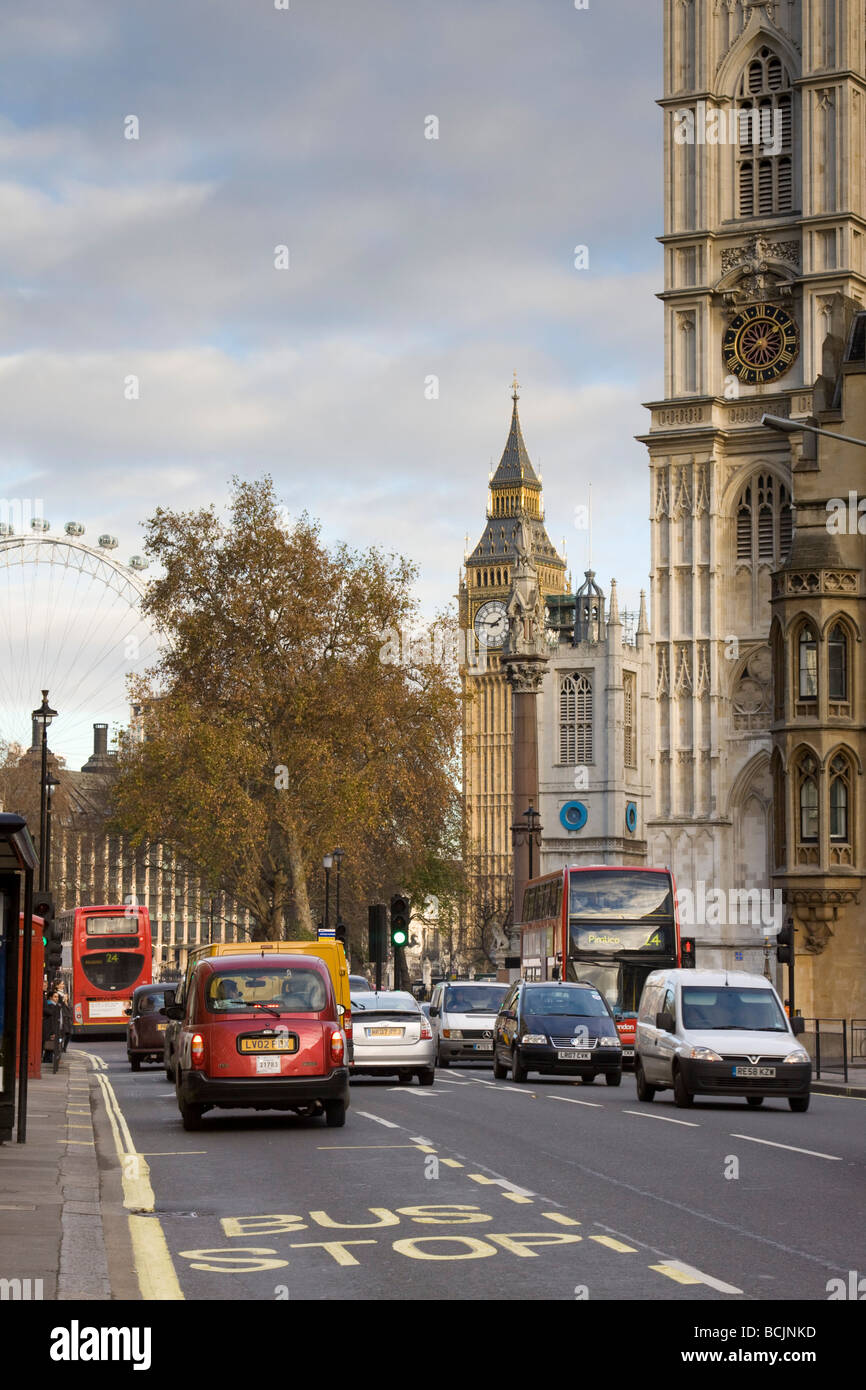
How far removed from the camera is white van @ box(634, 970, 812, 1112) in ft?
82.2

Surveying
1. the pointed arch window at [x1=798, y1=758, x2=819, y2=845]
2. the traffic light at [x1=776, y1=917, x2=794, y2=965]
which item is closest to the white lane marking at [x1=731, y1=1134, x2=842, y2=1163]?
the traffic light at [x1=776, y1=917, x2=794, y2=965]

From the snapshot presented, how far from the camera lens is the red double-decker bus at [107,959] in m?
60.2

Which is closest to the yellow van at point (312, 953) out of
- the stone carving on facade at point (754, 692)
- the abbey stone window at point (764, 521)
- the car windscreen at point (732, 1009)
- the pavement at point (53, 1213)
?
the pavement at point (53, 1213)

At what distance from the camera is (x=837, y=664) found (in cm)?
5316

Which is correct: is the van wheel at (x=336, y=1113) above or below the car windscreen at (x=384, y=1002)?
below

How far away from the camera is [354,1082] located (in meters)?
33.0

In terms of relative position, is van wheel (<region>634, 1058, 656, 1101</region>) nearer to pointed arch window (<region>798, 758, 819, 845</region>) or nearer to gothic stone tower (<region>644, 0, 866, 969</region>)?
pointed arch window (<region>798, 758, 819, 845</region>)

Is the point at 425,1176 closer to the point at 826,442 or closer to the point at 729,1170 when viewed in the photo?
→ the point at 729,1170

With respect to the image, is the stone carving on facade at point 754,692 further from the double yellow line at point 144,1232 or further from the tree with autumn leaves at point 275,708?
the double yellow line at point 144,1232

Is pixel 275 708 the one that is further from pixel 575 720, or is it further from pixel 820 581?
pixel 575 720

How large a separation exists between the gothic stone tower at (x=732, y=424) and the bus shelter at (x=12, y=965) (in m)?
61.5

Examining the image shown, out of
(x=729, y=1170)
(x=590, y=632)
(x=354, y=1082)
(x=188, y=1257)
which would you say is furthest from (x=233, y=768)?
(x=590, y=632)

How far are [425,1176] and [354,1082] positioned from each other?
57.2ft
